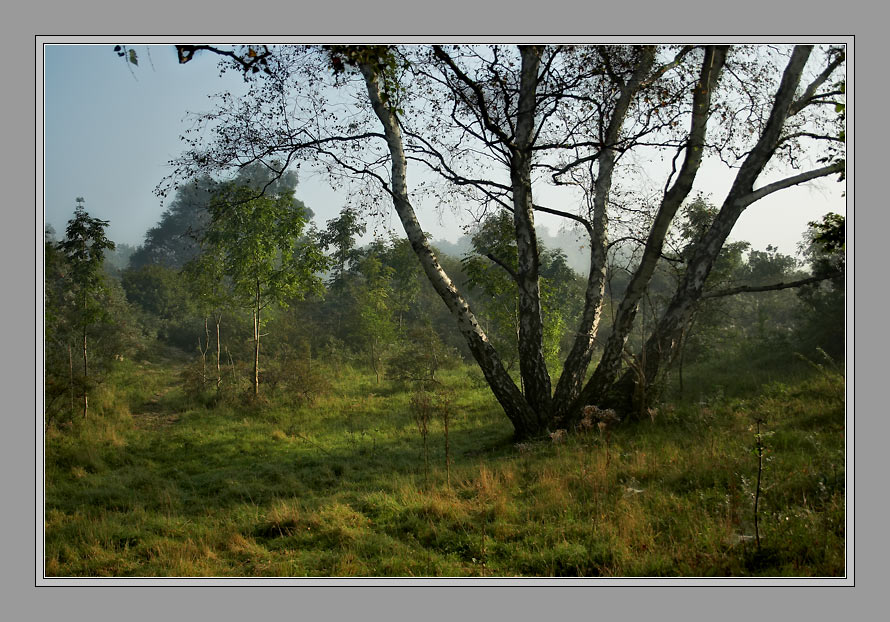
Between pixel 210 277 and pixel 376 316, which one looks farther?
pixel 376 316

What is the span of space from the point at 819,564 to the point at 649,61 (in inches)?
254

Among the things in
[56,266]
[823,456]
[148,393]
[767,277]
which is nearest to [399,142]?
[823,456]

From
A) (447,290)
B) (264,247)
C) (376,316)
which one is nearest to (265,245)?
(264,247)

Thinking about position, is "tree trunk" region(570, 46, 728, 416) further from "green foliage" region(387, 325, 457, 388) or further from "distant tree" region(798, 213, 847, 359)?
"green foliage" region(387, 325, 457, 388)

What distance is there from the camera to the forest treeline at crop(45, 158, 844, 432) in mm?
9648

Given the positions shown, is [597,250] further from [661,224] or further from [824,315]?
[824,315]

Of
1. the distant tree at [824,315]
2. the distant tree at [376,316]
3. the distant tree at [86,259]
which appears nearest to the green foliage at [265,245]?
the distant tree at [86,259]

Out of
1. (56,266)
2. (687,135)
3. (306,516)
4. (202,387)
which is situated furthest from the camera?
(202,387)

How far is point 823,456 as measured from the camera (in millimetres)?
4836

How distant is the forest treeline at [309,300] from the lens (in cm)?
965

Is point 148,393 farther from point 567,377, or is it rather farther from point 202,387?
point 567,377

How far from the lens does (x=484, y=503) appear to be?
15.5ft

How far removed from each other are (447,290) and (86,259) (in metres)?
7.48

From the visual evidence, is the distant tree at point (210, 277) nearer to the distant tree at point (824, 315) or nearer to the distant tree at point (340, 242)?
the distant tree at point (340, 242)
